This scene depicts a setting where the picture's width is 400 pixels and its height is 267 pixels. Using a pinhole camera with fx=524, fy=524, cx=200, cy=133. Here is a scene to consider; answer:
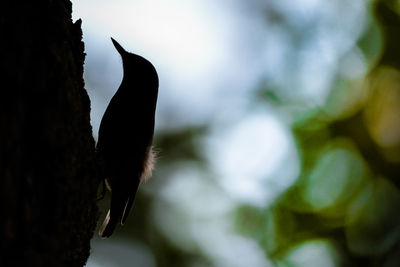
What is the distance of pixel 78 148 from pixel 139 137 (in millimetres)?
1928

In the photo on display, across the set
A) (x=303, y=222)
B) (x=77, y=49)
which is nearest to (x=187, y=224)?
(x=303, y=222)

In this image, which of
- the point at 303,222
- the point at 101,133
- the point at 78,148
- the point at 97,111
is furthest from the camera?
the point at 303,222

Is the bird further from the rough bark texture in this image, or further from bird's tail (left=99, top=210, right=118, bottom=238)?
the rough bark texture

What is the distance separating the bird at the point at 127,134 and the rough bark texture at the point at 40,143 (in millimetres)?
1558

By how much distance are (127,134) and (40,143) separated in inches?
93.2

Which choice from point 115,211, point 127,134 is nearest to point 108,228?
point 115,211

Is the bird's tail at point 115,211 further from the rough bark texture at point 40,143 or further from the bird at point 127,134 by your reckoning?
the rough bark texture at point 40,143

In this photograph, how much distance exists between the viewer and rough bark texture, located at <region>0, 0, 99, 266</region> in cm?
239

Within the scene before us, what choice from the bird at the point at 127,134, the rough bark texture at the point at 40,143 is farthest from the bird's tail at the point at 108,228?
the rough bark texture at the point at 40,143

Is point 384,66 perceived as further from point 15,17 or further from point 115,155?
point 15,17

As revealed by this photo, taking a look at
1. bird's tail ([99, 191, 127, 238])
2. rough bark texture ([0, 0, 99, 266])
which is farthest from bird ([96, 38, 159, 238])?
rough bark texture ([0, 0, 99, 266])

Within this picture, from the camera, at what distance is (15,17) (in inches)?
104

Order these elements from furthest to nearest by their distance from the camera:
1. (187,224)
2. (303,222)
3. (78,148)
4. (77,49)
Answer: (187,224)
(303,222)
(77,49)
(78,148)

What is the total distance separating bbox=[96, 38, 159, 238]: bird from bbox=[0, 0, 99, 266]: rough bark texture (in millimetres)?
1558
